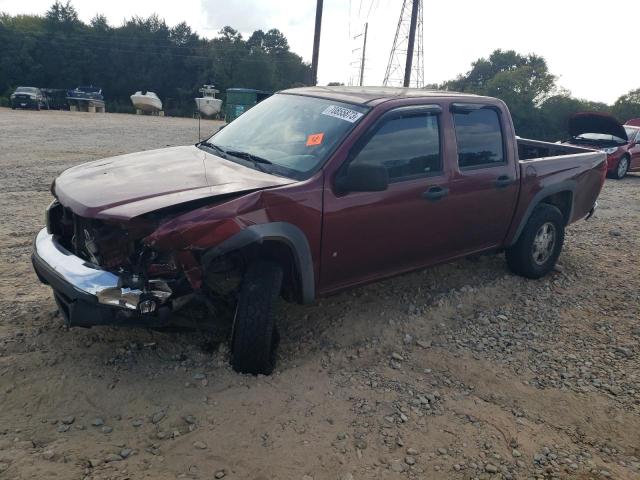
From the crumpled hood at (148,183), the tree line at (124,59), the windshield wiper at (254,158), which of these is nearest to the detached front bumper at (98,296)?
the crumpled hood at (148,183)

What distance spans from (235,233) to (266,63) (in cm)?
4821

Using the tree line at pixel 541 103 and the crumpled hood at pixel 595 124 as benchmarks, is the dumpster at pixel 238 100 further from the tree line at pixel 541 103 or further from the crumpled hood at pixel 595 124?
the crumpled hood at pixel 595 124

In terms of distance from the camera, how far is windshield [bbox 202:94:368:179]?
359cm

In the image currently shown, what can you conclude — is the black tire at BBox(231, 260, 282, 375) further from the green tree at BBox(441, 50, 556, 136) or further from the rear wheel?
the green tree at BBox(441, 50, 556, 136)

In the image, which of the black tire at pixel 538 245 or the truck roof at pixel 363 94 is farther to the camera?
the black tire at pixel 538 245

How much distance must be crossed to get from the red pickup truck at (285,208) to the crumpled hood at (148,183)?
0.01 m

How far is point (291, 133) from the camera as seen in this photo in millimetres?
3914

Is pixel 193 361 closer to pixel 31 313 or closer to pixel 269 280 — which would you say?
pixel 269 280

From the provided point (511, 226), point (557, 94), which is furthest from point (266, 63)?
point (511, 226)

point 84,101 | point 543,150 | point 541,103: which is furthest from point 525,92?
point 84,101

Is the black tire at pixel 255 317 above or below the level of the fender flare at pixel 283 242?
below

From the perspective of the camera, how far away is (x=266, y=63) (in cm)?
4809

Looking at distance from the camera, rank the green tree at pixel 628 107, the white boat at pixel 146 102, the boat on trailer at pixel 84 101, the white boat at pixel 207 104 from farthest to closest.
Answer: the white boat at pixel 146 102
the boat on trailer at pixel 84 101
the green tree at pixel 628 107
the white boat at pixel 207 104

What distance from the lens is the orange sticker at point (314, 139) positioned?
367 centimetres
